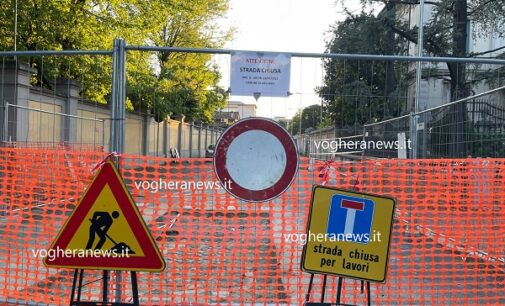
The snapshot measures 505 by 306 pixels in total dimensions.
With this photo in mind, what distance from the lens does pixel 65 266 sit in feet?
12.5

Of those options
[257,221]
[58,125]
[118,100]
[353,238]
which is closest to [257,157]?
[353,238]

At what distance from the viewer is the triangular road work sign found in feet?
12.4

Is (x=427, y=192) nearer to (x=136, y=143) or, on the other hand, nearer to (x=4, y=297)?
(x=4, y=297)

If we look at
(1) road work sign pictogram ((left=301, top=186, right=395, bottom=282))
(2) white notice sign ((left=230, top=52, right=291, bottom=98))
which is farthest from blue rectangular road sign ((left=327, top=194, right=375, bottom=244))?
(2) white notice sign ((left=230, top=52, right=291, bottom=98))

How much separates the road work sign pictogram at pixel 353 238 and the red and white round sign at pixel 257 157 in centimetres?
43

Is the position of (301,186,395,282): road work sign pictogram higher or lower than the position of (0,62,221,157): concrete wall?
lower

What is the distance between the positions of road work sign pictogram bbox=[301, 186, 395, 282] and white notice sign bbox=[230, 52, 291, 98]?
92cm

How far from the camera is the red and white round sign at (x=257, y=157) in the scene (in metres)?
4.48

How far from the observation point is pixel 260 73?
438 centimetres

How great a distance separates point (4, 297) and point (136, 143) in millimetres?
9961

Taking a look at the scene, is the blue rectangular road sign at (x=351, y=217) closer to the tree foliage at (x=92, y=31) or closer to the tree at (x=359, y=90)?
the tree at (x=359, y=90)

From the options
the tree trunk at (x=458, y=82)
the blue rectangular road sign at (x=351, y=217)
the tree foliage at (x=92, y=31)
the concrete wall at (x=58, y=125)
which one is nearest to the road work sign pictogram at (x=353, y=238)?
the blue rectangular road sign at (x=351, y=217)

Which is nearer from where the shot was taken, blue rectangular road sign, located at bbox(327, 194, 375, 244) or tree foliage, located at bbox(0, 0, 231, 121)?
blue rectangular road sign, located at bbox(327, 194, 375, 244)

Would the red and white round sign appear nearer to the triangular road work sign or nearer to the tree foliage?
the triangular road work sign
